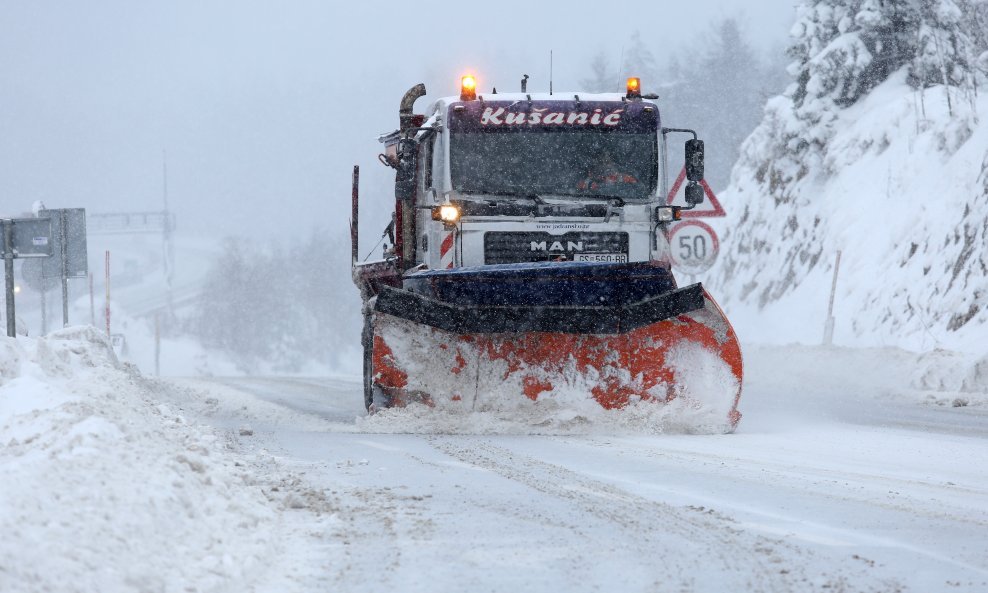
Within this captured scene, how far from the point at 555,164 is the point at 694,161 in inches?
48.9

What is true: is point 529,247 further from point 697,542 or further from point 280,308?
point 280,308

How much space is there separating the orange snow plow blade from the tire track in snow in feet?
8.33

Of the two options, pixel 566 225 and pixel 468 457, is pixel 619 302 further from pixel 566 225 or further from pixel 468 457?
pixel 468 457

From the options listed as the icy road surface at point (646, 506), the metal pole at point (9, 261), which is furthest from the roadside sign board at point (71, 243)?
the icy road surface at point (646, 506)

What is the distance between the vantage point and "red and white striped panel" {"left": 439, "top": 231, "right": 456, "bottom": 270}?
30.0 ft

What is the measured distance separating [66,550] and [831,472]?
4116 mm

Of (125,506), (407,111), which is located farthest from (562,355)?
(125,506)

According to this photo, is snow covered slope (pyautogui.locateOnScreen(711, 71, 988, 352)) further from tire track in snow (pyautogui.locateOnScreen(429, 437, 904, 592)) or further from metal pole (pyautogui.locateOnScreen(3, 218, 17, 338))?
metal pole (pyautogui.locateOnScreen(3, 218, 17, 338))

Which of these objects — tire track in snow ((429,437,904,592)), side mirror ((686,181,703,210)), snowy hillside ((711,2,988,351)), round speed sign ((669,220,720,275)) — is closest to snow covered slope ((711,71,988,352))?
snowy hillside ((711,2,988,351))

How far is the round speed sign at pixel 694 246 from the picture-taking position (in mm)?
12477

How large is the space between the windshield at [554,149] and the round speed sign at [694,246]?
2.94 meters

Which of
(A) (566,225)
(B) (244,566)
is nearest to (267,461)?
(B) (244,566)

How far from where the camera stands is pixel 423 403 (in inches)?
340

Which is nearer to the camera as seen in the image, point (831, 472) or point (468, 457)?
point (831, 472)
